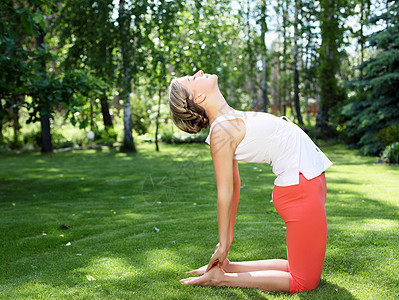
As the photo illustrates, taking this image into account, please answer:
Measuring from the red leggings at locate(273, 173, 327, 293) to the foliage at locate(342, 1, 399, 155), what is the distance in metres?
9.24

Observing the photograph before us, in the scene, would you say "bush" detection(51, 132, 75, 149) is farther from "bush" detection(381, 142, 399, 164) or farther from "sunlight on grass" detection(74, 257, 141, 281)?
"sunlight on grass" detection(74, 257, 141, 281)

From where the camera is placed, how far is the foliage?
35.5ft

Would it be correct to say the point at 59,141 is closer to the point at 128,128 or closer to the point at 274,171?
the point at 128,128

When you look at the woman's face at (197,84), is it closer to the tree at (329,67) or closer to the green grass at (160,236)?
the green grass at (160,236)

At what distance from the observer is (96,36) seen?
1220 centimetres

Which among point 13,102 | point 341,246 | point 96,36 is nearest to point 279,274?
point 341,246

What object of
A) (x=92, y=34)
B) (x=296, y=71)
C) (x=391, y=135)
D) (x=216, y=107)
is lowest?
(x=391, y=135)

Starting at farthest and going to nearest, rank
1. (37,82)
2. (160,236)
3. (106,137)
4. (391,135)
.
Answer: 1. (106,137)
2. (391,135)
3. (37,82)
4. (160,236)

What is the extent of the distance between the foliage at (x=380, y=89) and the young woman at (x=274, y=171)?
30.3 feet

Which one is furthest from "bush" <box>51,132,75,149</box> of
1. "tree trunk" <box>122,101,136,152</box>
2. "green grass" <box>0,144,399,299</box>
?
"green grass" <box>0,144,399,299</box>

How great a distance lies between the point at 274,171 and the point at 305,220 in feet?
1.06

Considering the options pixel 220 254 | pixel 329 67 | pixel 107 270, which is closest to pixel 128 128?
pixel 329 67

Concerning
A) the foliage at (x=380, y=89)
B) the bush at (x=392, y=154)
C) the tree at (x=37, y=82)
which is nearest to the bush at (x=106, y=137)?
the foliage at (x=380, y=89)

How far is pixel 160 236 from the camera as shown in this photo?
3609 mm
